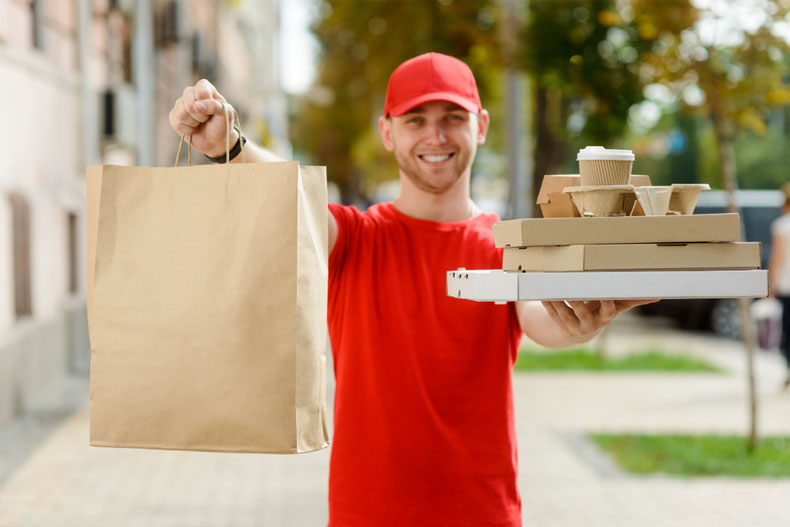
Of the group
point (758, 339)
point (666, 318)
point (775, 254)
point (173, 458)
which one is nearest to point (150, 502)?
point (173, 458)

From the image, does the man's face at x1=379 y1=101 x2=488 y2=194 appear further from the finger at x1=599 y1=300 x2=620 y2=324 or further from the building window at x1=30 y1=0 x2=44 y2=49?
the building window at x1=30 y1=0 x2=44 y2=49

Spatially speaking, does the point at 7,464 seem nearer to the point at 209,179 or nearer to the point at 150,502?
the point at 150,502

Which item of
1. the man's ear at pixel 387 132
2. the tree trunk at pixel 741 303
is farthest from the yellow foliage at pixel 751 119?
the man's ear at pixel 387 132

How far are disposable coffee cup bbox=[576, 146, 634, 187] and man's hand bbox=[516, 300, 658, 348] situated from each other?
25 centimetres

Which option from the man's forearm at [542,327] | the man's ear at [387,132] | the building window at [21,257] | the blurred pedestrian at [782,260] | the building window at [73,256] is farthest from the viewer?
the building window at [73,256]

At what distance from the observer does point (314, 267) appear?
2.33 metres

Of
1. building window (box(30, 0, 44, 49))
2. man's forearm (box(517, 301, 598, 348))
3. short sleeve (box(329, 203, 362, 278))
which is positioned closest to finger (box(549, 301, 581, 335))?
man's forearm (box(517, 301, 598, 348))

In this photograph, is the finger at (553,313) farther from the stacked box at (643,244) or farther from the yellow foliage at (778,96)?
the yellow foliage at (778,96)

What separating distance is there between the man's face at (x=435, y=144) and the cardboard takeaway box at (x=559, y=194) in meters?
0.49

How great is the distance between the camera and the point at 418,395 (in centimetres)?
274

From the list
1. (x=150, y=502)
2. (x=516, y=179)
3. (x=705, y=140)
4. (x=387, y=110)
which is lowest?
(x=150, y=502)

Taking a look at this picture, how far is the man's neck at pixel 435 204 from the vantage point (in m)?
2.91

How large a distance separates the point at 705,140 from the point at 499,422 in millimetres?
43253

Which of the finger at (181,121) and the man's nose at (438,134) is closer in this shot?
the finger at (181,121)
